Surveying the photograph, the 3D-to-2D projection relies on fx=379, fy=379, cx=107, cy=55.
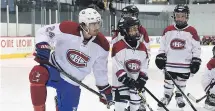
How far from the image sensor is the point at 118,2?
64.8 feet

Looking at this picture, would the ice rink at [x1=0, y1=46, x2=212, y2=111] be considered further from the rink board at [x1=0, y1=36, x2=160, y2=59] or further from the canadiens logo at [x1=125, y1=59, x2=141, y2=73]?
the rink board at [x1=0, y1=36, x2=160, y2=59]

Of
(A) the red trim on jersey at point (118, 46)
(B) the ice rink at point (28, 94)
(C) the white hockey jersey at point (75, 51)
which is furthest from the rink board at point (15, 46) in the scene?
(C) the white hockey jersey at point (75, 51)

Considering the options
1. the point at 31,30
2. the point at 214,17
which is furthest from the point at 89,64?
the point at 214,17

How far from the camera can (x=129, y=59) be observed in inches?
115

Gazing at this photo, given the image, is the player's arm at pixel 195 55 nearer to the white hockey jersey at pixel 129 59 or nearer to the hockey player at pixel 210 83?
the hockey player at pixel 210 83

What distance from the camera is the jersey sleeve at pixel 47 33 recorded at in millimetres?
2424

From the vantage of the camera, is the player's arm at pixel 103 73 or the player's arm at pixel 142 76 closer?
the player's arm at pixel 103 73

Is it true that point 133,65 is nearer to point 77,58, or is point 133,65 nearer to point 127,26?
point 127,26

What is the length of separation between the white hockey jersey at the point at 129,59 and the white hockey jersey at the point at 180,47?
3.01 feet

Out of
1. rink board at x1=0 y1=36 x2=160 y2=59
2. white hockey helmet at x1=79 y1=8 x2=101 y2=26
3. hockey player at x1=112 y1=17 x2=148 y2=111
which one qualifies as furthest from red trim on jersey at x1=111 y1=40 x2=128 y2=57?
rink board at x1=0 y1=36 x2=160 y2=59

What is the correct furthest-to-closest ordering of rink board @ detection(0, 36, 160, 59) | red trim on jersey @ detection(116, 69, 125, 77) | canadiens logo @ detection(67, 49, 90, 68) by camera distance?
1. rink board @ detection(0, 36, 160, 59)
2. red trim on jersey @ detection(116, 69, 125, 77)
3. canadiens logo @ detection(67, 49, 90, 68)

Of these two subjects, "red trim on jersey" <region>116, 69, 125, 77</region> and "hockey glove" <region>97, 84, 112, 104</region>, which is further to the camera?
"red trim on jersey" <region>116, 69, 125, 77</region>

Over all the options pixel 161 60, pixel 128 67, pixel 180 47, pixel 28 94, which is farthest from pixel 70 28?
pixel 28 94

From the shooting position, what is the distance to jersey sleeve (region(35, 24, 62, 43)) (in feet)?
7.95
